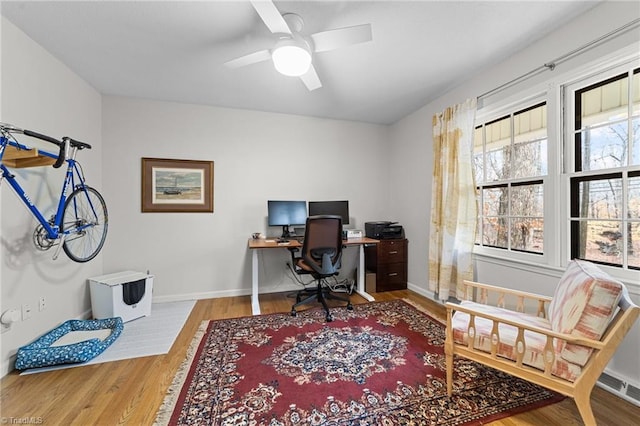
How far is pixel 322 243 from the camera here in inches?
105

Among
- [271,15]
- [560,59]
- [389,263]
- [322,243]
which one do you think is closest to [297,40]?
[271,15]

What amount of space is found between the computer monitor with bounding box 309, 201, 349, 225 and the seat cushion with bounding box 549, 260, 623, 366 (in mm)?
2458

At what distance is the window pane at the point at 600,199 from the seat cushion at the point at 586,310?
0.68m

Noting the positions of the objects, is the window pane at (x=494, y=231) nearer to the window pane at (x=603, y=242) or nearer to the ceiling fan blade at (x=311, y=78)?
the window pane at (x=603, y=242)

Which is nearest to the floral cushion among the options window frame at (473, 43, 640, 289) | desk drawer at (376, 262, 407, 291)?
desk drawer at (376, 262, 407, 291)

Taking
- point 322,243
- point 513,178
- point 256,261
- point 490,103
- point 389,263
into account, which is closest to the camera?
point 513,178

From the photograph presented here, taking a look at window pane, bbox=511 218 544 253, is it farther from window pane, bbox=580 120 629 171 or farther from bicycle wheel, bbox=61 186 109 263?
bicycle wheel, bbox=61 186 109 263

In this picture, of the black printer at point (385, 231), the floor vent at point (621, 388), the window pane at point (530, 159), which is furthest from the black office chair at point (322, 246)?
the floor vent at point (621, 388)

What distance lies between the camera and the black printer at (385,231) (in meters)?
3.48

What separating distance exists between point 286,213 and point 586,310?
282cm

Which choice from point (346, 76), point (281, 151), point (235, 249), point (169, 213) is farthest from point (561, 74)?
point (169, 213)

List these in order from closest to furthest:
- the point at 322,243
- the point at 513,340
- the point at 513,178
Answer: the point at 513,340 < the point at 513,178 < the point at 322,243

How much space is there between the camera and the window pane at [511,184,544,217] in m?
2.15

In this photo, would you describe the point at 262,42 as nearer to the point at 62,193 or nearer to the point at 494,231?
the point at 62,193
